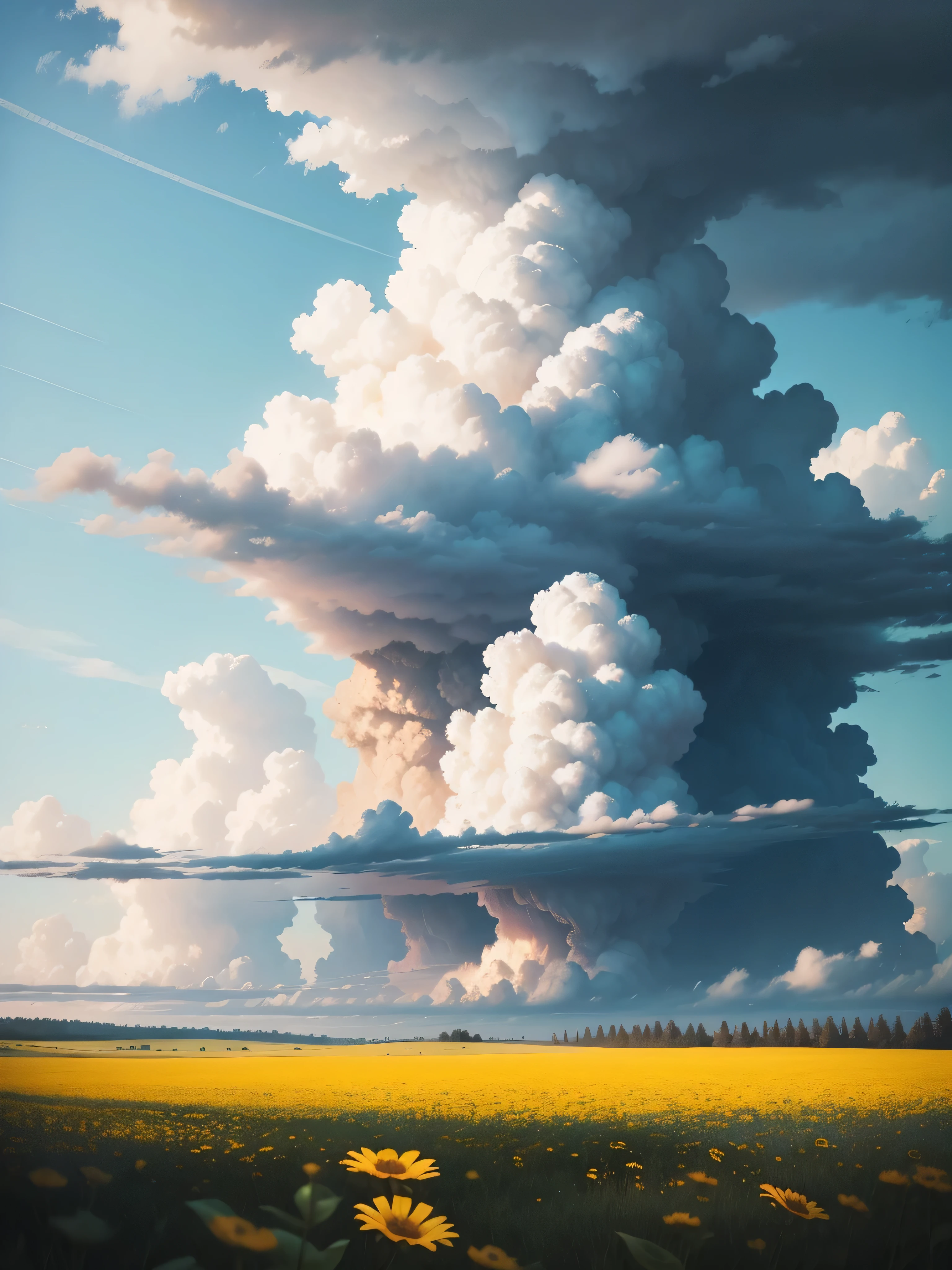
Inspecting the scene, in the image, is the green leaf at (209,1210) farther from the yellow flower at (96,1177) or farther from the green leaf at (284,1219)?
the yellow flower at (96,1177)

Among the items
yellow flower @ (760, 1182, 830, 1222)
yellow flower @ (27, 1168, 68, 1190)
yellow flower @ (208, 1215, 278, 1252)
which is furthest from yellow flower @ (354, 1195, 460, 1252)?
yellow flower @ (760, 1182, 830, 1222)

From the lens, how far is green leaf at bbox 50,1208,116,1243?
9.55ft

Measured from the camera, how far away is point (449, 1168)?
13.3 ft

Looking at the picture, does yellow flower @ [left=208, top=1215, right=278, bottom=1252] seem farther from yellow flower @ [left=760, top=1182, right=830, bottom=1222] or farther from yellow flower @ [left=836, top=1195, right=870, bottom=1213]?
yellow flower @ [left=836, top=1195, right=870, bottom=1213]

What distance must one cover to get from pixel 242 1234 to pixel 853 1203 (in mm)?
2839

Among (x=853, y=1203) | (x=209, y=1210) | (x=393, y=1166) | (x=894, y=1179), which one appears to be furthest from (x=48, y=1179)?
(x=894, y=1179)

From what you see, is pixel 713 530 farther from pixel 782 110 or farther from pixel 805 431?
pixel 782 110

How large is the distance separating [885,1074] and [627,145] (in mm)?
8360

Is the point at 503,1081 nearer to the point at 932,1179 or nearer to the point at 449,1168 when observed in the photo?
the point at 449,1168

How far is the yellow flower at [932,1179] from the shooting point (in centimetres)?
416

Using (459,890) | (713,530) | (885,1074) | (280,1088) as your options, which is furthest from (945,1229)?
(713,530)

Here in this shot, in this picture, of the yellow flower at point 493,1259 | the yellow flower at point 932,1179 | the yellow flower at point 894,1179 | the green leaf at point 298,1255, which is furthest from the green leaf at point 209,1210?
the yellow flower at point 932,1179

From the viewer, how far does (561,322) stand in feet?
33.8

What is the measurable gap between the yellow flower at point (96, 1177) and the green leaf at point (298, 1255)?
1.14m
